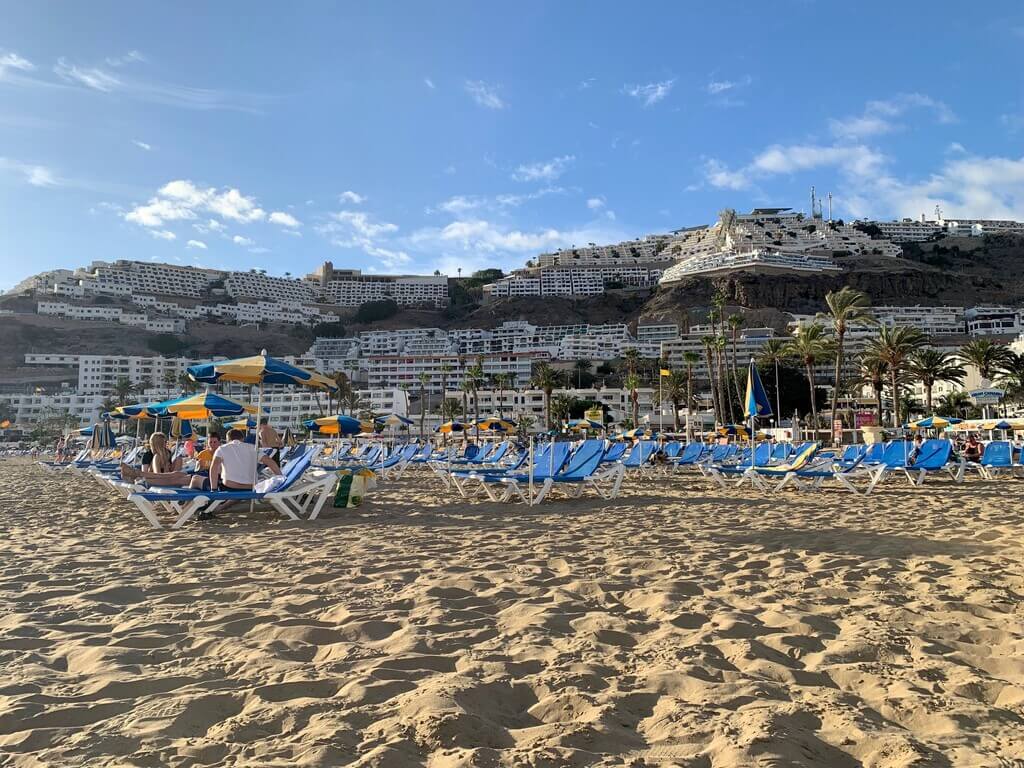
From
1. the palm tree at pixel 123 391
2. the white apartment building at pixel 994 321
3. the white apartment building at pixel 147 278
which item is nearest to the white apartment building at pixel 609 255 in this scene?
the white apartment building at pixel 994 321

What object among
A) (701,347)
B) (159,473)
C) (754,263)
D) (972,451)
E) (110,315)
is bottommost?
(972,451)

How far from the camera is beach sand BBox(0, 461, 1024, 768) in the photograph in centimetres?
181

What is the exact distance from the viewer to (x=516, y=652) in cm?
258

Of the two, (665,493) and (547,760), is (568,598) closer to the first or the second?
(547,760)

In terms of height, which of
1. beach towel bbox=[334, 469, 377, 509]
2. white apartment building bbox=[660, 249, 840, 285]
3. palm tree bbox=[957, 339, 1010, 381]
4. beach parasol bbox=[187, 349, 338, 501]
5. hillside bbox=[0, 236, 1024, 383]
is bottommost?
beach towel bbox=[334, 469, 377, 509]

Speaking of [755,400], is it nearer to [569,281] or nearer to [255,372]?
[255,372]

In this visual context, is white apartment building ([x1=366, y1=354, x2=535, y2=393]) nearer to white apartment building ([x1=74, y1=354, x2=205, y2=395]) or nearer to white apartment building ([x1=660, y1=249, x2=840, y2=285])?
white apartment building ([x1=74, y1=354, x2=205, y2=395])

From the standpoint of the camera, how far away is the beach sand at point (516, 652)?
71.3 inches

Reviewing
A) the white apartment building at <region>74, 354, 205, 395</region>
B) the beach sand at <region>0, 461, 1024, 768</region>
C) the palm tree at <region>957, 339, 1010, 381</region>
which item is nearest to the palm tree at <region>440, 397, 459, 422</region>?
the white apartment building at <region>74, 354, 205, 395</region>

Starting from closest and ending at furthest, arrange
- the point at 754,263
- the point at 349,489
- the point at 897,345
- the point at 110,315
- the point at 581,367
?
the point at 349,489
the point at 897,345
the point at 581,367
the point at 110,315
the point at 754,263

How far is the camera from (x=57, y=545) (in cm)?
528

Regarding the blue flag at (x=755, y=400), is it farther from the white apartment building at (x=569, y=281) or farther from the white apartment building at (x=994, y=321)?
the white apartment building at (x=569, y=281)

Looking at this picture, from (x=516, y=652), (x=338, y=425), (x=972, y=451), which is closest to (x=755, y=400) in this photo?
(x=516, y=652)

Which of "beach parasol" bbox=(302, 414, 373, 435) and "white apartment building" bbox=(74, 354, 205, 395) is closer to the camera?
"beach parasol" bbox=(302, 414, 373, 435)
